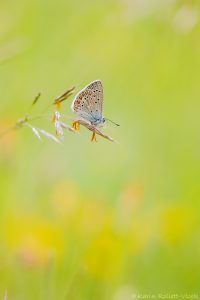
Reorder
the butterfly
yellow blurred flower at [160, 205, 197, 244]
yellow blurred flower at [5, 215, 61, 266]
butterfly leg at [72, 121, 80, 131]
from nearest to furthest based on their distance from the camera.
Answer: butterfly leg at [72, 121, 80, 131] → the butterfly → yellow blurred flower at [5, 215, 61, 266] → yellow blurred flower at [160, 205, 197, 244]

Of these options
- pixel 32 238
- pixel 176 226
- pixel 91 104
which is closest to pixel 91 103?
pixel 91 104

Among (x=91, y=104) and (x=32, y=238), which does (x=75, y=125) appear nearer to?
(x=91, y=104)

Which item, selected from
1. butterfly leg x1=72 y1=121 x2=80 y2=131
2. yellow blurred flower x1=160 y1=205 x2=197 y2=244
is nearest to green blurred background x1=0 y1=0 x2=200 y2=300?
yellow blurred flower x1=160 y1=205 x2=197 y2=244

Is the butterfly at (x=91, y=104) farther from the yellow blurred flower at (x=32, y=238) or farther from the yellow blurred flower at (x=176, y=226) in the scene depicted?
the yellow blurred flower at (x=176, y=226)

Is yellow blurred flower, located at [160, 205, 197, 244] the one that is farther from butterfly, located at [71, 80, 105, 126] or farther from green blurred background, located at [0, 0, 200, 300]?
butterfly, located at [71, 80, 105, 126]

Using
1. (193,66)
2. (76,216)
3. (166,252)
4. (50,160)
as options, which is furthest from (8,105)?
(193,66)

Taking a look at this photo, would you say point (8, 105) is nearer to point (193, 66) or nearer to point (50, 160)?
point (50, 160)

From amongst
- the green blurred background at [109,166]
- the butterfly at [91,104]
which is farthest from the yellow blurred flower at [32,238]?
the butterfly at [91,104]

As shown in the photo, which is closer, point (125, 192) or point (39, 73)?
point (125, 192)
